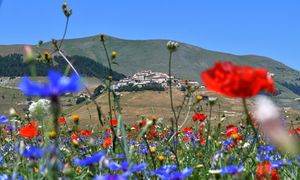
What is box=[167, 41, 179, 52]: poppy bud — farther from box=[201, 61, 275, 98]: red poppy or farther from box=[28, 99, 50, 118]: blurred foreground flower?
box=[201, 61, 275, 98]: red poppy

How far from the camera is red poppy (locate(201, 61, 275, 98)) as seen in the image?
63.4 inches

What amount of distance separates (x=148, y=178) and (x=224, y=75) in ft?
5.63

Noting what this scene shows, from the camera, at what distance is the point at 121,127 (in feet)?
8.30

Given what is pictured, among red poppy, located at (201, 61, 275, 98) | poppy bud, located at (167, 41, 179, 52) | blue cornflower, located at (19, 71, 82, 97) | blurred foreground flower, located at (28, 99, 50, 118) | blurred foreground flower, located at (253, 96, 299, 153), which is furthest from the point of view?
poppy bud, located at (167, 41, 179, 52)

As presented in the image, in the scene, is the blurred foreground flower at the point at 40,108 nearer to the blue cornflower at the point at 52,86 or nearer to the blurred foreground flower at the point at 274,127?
the blue cornflower at the point at 52,86

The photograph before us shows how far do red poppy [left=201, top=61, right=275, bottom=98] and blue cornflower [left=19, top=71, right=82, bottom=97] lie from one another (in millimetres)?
478

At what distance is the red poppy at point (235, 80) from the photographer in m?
1.61

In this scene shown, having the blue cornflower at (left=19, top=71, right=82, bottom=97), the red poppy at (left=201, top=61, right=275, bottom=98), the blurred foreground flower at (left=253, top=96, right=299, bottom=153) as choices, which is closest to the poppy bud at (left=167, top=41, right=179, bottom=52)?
the red poppy at (left=201, top=61, right=275, bottom=98)

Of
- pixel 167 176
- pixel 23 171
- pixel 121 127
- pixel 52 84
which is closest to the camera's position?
pixel 52 84

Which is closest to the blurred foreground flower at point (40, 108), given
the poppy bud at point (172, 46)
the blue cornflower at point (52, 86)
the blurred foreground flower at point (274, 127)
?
the blue cornflower at point (52, 86)

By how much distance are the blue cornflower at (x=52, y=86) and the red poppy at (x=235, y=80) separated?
1.57ft

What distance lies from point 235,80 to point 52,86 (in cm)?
60

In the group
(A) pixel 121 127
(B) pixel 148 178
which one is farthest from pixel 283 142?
(B) pixel 148 178

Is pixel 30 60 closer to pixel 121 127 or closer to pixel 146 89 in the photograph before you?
pixel 121 127
